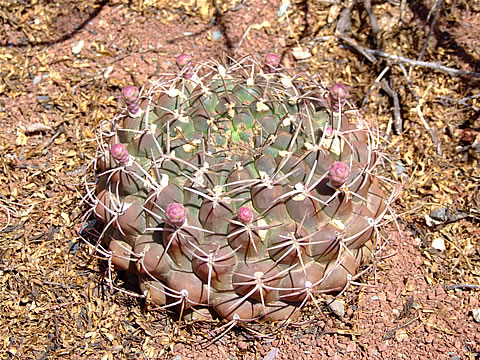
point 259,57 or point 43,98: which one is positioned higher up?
point 259,57

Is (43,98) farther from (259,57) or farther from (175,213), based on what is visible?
(175,213)

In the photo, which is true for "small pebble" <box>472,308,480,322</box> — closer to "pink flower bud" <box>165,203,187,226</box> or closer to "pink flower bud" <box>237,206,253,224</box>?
"pink flower bud" <box>237,206,253,224</box>

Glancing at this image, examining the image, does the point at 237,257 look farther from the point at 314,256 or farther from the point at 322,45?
the point at 322,45

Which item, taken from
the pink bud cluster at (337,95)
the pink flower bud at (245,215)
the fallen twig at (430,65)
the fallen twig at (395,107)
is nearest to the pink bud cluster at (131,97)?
the pink flower bud at (245,215)

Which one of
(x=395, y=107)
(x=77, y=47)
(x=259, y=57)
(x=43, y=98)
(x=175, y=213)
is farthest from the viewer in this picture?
(x=77, y=47)

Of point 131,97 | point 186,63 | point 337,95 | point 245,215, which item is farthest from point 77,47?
point 245,215

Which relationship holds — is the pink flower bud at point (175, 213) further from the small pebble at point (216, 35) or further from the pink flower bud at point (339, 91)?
the small pebble at point (216, 35)
